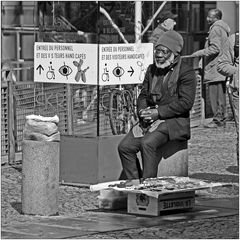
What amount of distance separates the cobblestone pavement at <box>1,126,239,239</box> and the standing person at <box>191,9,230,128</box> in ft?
3.01

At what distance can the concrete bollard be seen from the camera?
33.8 feet

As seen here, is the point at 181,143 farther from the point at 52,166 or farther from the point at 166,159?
the point at 52,166

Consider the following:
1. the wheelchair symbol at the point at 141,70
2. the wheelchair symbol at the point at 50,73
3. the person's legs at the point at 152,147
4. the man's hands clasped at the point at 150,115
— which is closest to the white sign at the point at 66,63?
the wheelchair symbol at the point at 50,73

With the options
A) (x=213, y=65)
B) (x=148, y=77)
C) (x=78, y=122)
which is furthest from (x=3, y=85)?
(x=213, y=65)

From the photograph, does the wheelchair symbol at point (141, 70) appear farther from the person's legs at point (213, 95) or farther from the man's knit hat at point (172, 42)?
the person's legs at point (213, 95)

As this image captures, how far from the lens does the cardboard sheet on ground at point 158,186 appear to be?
1041cm

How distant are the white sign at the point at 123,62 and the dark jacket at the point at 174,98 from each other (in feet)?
3.45

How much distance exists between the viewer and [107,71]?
12227 millimetres

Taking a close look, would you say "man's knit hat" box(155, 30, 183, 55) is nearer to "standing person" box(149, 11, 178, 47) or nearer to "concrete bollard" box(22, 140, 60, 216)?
"concrete bollard" box(22, 140, 60, 216)

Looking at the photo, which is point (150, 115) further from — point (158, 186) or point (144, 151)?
point (158, 186)

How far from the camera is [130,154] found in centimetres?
1089

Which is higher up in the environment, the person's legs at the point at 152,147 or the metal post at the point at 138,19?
the metal post at the point at 138,19

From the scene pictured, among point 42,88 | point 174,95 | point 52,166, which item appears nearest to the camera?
point 52,166

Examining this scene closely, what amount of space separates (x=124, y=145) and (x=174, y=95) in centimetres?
74
